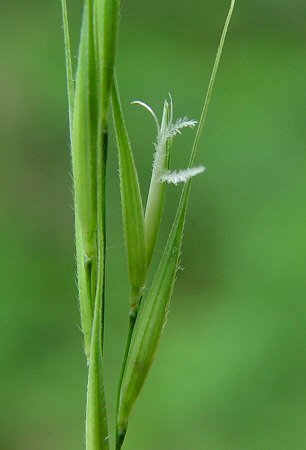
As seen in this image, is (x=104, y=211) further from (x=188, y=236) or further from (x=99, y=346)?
(x=188, y=236)

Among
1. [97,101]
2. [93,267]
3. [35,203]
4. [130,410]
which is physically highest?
[35,203]

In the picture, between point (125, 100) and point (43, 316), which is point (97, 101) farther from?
point (125, 100)

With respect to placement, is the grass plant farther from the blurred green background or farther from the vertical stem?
the blurred green background

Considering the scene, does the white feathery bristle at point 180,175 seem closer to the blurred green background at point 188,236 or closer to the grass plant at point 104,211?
the grass plant at point 104,211

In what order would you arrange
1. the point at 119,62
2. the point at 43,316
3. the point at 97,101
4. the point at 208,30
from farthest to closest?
the point at 208,30 → the point at 119,62 → the point at 43,316 → the point at 97,101

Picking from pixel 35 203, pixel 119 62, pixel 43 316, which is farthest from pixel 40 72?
pixel 43 316

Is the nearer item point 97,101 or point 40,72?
point 97,101

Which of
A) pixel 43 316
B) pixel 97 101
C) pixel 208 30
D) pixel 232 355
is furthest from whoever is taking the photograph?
pixel 208 30
